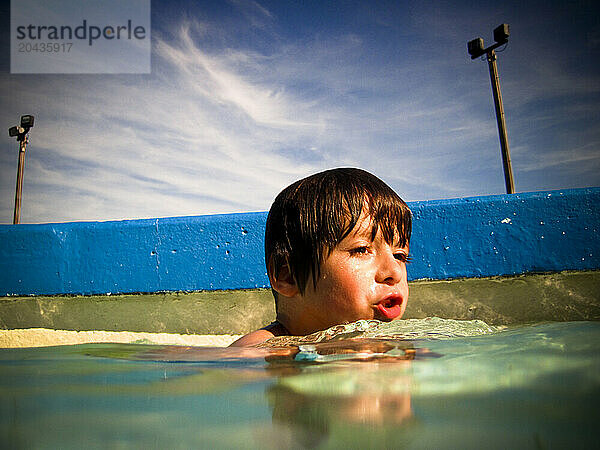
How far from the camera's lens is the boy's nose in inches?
66.1

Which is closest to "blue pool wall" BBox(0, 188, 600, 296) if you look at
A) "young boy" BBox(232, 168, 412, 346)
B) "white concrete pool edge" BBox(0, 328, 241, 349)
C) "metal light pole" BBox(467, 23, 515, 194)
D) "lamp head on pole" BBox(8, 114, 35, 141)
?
"white concrete pool edge" BBox(0, 328, 241, 349)

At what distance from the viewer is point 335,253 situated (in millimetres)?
1730

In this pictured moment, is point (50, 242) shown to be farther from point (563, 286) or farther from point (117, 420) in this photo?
point (563, 286)

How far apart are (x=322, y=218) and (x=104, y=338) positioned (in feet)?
5.46

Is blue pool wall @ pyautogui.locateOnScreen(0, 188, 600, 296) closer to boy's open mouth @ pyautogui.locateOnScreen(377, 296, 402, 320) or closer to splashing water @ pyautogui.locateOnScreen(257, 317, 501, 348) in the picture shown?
boy's open mouth @ pyautogui.locateOnScreen(377, 296, 402, 320)

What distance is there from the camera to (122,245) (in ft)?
9.94

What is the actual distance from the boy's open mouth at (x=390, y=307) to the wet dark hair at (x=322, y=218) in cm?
25

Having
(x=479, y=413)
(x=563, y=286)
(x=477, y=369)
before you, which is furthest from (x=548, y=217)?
(x=479, y=413)

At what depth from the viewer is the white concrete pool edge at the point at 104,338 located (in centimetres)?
250

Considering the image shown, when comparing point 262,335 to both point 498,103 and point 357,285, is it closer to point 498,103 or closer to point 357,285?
point 357,285

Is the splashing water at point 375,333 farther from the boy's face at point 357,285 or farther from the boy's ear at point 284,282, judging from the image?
the boy's ear at point 284,282

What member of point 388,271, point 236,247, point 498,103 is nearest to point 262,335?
point 388,271

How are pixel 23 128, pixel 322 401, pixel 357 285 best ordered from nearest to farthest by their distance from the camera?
pixel 322 401 → pixel 357 285 → pixel 23 128

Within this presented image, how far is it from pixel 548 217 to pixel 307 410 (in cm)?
249
